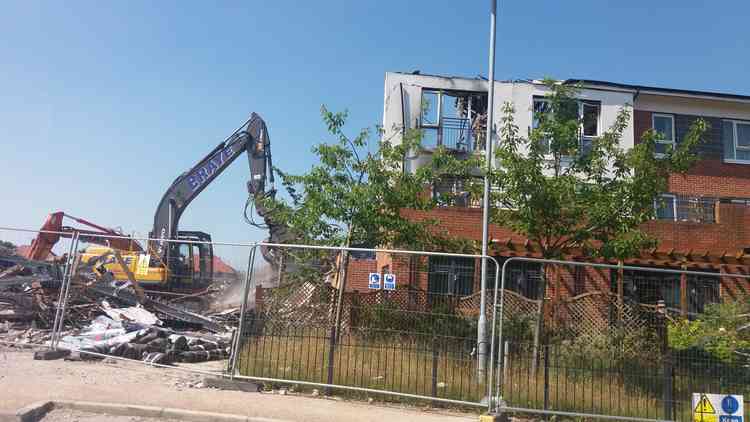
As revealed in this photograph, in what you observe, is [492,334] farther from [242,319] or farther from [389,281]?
[242,319]

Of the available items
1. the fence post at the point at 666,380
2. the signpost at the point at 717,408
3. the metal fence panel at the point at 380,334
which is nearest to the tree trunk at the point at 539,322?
the metal fence panel at the point at 380,334

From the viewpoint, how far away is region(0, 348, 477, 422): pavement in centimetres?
831

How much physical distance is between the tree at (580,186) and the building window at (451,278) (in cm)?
256

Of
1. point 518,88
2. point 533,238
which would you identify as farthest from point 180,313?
point 518,88

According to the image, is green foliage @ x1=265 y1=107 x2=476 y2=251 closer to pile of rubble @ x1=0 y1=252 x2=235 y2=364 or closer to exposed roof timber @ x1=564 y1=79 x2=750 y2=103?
pile of rubble @ x1=0 y1=252 x2=235 y2=364

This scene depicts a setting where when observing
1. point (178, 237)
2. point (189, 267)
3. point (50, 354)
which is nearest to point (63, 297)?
point (50, 354)

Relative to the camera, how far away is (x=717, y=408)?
Result: 24.5 feet

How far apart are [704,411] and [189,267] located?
35.4 feet

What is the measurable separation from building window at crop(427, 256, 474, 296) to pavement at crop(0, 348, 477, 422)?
176 centimetres

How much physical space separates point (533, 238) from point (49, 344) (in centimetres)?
962

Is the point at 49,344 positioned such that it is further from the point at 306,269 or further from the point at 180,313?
the point at 306,269

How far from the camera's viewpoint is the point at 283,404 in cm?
880

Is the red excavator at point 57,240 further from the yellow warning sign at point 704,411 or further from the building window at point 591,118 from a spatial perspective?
the building window at point 591,118

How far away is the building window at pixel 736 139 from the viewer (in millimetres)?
23719
